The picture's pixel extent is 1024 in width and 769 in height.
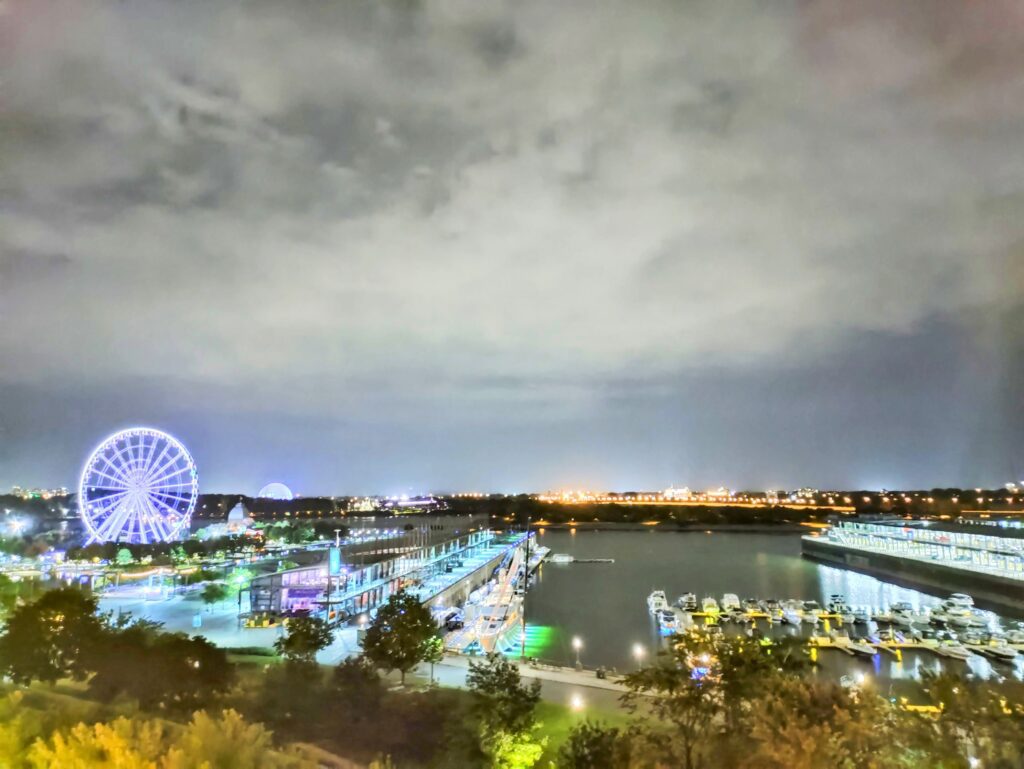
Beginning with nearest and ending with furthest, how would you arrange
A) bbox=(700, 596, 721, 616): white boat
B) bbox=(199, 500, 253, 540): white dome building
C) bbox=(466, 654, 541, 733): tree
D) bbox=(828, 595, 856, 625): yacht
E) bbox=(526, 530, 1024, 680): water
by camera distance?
bbox=(466, 654, 541, 733): tree
bbox=(526, 530, 1024, 680): water
bbox=(828, 595, 856, 625): yacht
bbox=(700, 596, 721, 616): white boat
bbox=(199, 500, 253, 540): white dome building

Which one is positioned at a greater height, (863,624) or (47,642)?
(47,642)

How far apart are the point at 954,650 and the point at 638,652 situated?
24.1 feet

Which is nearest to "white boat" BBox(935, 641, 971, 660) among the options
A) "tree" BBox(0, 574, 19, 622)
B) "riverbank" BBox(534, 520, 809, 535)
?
"tree" BBox(0, 574, 19, 622)

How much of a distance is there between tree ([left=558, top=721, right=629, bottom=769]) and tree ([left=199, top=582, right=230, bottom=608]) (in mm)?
13672

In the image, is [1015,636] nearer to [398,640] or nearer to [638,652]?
[638,652]

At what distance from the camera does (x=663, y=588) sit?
27125 millimetres

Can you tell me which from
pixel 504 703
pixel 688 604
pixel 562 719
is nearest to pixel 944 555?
pixel 688 604

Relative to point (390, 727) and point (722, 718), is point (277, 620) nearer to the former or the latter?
point (390, 727)

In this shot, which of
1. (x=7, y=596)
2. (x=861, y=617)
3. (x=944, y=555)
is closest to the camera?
(x=7, y=596)

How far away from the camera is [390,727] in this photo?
722 cm

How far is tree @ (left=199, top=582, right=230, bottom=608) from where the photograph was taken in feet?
55.2

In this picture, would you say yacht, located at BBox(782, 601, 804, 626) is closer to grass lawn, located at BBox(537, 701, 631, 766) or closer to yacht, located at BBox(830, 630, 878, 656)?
yacht, located at BBox(830, 630, 878, 656)

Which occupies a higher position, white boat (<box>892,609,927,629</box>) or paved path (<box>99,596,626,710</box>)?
paved path (<box>99,596,626,710</box>)

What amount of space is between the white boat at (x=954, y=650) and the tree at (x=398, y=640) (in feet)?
41.6
